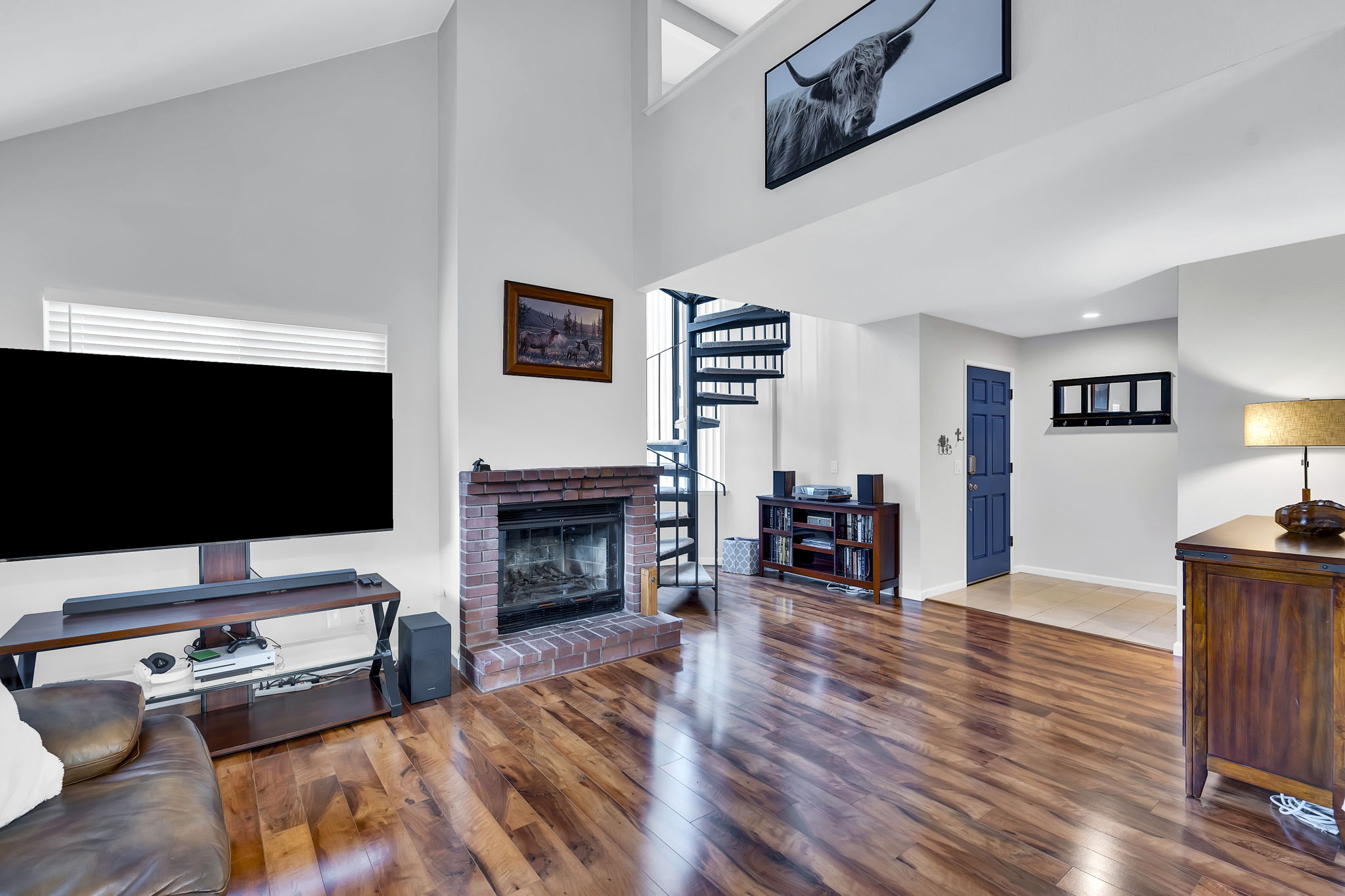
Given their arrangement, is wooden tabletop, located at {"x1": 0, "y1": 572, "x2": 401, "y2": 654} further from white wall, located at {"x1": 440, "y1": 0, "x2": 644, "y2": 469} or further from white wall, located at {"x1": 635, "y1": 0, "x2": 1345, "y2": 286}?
white wall, located at {"x1": 635, "y1": 0, "x2": 1345, "y2": 286}

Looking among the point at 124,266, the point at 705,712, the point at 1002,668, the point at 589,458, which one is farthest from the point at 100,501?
the point at 1002,668

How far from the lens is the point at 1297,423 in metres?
2.80

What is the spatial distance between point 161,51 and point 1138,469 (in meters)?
6.96

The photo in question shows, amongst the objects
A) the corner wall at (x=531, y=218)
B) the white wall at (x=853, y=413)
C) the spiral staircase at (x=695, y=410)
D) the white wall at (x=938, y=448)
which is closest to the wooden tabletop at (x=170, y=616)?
the corner wall at (x=531, y=218)

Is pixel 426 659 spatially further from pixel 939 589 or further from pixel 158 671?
pixel 939 589

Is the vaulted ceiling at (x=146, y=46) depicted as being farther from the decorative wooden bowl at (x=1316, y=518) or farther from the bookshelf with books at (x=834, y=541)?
the decorative wooden bowl at (x=1316, y=518)

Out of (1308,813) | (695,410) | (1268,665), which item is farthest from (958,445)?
(1308,813)

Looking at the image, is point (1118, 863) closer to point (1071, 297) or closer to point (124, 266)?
point (1071, 297)

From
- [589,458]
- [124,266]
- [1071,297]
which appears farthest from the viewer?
[1071,297]

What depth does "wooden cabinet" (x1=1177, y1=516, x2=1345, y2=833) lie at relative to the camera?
1.99 m

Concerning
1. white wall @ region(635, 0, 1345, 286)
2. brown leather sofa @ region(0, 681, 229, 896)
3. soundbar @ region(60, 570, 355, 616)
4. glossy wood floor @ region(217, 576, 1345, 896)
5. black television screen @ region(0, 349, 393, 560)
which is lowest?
glossy wood floor @ region(217, 576, 1345, 896)

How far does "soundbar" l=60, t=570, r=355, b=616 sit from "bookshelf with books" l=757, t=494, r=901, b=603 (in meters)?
3.71

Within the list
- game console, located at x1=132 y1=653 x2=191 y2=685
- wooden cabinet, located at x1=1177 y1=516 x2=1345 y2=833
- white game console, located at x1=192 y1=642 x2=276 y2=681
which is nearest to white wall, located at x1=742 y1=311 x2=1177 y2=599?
wooden cabinet, located at x1=1177 y1=516 x2=1345 y2=833

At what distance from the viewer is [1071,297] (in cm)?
438
